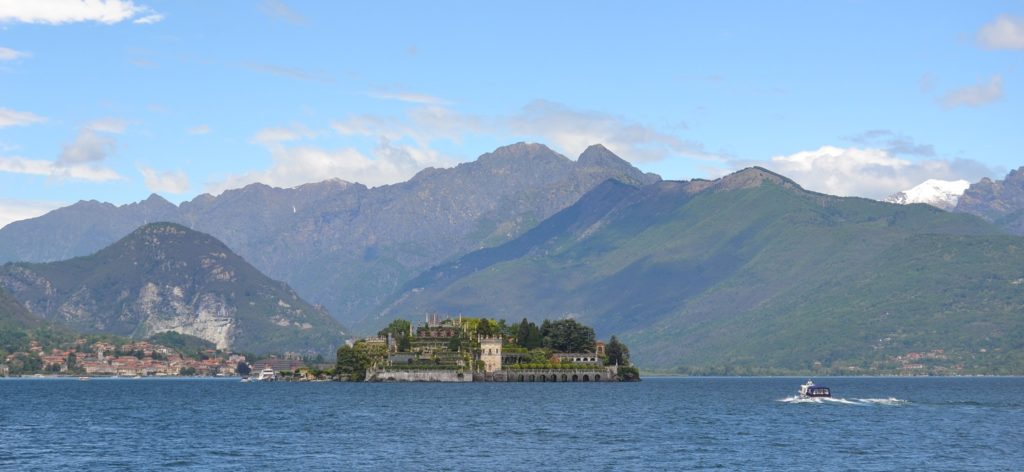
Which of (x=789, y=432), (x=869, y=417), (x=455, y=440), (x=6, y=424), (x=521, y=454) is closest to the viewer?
(x=521, y=454)

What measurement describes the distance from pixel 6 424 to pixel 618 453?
81741 millimetres

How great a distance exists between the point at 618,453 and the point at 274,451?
3259 centimetres

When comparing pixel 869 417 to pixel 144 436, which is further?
pixel 869 417

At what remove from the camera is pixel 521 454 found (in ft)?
440

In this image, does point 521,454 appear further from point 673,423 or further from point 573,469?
point 673,423

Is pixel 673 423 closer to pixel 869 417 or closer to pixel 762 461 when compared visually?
pixel 869 417

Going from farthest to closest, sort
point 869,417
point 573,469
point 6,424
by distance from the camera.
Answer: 1. point 869,417
2. point 6,424
3. point 573,469

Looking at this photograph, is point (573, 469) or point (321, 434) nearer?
point (573, 469)

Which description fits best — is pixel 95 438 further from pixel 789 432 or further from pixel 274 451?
pixel 789 432

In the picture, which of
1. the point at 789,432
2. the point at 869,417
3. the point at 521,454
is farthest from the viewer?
the point at 869,417

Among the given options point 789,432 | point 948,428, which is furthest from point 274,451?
point 948,428

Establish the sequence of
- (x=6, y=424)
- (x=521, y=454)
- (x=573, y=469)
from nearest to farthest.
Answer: (x=573, y=469)
(x=521, y=454)
(x=6, y=424)

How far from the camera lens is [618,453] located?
135250 mm

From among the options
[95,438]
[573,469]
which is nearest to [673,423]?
[573,469]
